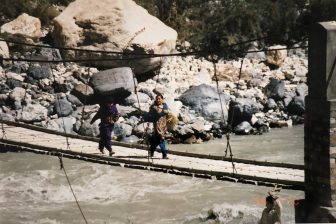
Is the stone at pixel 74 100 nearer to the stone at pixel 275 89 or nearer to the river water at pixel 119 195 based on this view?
the river water at pixel 119 195

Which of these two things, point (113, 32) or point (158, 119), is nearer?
point (158, 119)

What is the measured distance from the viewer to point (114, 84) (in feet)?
51.4

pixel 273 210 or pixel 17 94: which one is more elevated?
pixel 273 210

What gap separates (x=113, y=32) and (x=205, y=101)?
3.86 m

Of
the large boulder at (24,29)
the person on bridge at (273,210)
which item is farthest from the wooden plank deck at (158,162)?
the large boulder at (24,29)

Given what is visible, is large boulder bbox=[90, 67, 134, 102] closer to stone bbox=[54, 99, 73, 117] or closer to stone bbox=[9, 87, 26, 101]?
stone bbox=[54, 99, 73, 117]

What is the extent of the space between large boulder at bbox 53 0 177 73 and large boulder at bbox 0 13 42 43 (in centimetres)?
131

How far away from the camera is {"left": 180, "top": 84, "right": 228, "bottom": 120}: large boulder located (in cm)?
1517

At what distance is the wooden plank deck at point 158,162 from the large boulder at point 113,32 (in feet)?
23.5

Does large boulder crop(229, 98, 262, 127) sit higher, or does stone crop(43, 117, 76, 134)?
stone crop(43, 117, 76, 134)

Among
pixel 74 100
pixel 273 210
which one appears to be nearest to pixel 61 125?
pixel 74 100

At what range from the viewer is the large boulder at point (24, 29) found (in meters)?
18.4

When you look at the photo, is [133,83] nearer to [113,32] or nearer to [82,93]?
[82,93]

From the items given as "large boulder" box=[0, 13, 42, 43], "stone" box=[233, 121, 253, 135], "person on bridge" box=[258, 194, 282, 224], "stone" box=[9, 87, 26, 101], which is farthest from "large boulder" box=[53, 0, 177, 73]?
"person on bridge" box=[258, 194, 282, 224]
